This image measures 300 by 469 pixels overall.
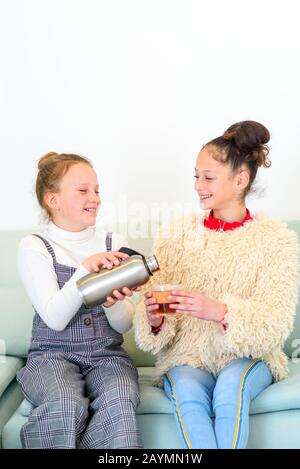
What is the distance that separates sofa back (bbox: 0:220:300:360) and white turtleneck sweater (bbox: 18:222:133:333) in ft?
0.94

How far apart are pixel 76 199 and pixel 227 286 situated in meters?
0.50

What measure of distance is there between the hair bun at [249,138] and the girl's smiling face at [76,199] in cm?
42

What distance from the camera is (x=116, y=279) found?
73.5 inches

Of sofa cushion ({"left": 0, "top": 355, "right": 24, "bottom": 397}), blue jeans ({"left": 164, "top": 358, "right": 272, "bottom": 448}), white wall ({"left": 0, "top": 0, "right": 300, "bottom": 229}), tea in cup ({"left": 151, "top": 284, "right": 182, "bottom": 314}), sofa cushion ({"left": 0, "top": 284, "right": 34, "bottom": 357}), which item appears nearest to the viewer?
blue jeans ({"left": 164, "top": 358, "right": 272, "bottom": 448})

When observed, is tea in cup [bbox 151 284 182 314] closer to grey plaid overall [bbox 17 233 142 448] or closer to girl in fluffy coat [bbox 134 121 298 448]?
girl in fluffy coat [bbox 134 121 298 448]

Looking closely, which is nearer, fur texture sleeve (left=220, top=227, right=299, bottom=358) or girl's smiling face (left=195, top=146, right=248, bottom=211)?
fur texture sleeve (left=220, top=227, right=299, bottom=358)

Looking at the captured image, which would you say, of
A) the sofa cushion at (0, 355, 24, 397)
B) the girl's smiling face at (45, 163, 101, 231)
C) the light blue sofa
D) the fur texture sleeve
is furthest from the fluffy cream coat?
the sofa cushion at (0, 355, 24, 397)

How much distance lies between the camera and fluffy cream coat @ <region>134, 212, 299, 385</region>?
1.99 meters

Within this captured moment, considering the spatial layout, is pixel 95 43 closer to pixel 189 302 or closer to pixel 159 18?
pixel 159 18

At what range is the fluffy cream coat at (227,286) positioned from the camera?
1.99 m

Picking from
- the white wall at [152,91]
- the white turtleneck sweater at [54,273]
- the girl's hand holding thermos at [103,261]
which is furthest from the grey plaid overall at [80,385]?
the white wall at [152,91]

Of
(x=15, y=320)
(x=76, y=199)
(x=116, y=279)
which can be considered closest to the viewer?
(x=116, y=279)

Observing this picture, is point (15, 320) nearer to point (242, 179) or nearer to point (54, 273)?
point (54, 273)

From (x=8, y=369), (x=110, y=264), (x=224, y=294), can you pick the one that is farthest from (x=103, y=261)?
(x=8, y=369)
